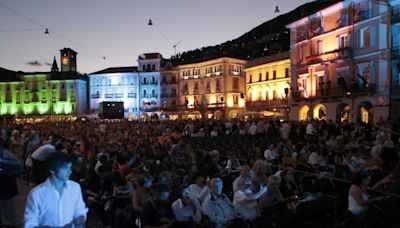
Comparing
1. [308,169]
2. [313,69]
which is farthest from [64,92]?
[308,169]

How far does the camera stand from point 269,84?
167 ft

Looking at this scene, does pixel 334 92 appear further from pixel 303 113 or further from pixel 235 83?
pixel 235 83

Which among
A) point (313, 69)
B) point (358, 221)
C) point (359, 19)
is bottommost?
point (358, 221)

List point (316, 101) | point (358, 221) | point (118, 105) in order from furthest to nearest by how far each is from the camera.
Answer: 1. point (118, 105)
2. point (316, 101)
3. point (358, 221)

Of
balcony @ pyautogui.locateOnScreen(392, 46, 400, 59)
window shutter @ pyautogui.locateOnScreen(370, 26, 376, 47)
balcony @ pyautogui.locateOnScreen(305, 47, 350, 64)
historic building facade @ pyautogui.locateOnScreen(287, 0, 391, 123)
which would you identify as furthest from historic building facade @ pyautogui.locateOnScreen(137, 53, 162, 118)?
balcony @ pyautogui.locateOnScreen(392, 46, 400, 59)

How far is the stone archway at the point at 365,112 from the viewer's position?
3195cm

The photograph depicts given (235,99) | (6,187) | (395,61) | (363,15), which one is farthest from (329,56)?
(6,187)

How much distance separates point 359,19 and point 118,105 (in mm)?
26867

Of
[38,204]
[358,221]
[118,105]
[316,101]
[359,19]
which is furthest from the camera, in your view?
[118,105]

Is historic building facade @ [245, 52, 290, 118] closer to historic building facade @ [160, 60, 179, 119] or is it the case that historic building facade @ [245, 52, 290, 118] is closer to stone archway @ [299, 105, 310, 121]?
stone archway @ [299, 105, 310, 121]

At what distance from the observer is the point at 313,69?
37312 millimetres

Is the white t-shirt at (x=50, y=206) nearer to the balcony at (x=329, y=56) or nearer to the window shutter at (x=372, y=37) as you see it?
the window shutter at (x=372, y=37)

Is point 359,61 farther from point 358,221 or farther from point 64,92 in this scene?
point 64,92

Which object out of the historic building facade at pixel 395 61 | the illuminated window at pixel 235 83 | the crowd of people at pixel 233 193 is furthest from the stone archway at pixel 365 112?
the illuminated window at pixel 235 83
